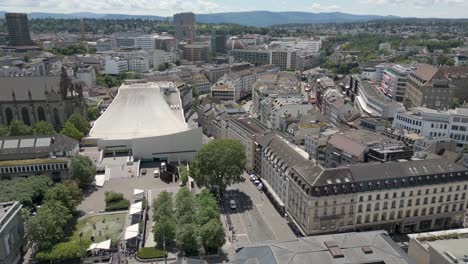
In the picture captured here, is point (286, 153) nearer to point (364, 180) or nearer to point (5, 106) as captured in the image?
point (364, 180)

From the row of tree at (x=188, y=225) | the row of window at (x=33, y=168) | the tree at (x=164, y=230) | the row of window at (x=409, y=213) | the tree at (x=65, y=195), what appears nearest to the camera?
the row of tree at (x=188, y=225)

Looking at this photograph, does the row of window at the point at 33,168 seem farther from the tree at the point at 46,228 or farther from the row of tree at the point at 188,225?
the row of tree at the point at 188,225

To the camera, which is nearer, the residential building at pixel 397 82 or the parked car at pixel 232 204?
the parked car at pixel 232 204

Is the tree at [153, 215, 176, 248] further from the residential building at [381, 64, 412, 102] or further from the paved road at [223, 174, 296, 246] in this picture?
the residential building at [381, 64, 412, 102]

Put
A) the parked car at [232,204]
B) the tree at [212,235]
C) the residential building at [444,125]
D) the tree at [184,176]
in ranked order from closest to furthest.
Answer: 1. the tree at [212,235]
2. the parked car at [232,204]
3. the tree at [184,176]
4. the residential building at [444,125]

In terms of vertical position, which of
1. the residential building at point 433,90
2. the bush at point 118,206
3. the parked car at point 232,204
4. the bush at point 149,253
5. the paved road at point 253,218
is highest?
the residential building at point 433,90

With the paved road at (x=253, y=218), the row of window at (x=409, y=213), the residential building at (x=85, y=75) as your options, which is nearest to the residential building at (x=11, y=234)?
the paved road at (x=253, y=218)

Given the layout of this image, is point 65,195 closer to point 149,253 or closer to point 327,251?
point 149,253

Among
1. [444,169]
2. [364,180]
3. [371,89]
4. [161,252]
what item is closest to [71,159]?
[161,252]
